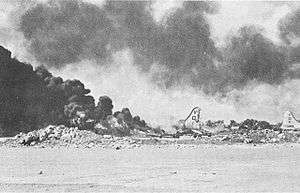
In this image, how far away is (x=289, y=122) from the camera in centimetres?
1933

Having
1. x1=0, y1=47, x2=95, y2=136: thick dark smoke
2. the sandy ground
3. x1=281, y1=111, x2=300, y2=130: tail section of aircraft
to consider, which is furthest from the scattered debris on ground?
the sandy ground

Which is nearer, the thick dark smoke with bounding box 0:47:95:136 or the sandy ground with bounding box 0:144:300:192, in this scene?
the sandy ground with bounding box 0:144:300:192

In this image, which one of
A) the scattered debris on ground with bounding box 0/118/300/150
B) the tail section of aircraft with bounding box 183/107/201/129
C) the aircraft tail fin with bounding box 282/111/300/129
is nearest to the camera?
the scattered debris on ground with bounding box 0/118/300/150

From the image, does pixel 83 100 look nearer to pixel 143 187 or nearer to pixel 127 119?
pixel 127 119

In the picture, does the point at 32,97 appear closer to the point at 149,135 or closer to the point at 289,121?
A: the point at 149,135

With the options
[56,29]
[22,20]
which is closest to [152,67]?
[56,29]

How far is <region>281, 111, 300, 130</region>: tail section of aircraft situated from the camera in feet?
60.9

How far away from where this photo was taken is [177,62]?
60.7 feet

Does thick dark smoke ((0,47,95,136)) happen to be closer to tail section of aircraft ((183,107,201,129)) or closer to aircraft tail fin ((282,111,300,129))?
tail section of aircraft ((183,107,201,129))

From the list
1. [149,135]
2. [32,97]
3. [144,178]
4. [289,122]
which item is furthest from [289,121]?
[144,178]

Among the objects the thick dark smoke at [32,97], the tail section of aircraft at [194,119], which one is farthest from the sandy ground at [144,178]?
the thick dark smoke at [32,97]

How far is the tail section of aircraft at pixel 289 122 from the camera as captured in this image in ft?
60.9

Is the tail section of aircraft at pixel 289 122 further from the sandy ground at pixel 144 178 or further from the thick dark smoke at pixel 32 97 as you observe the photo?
the sandy ground at pixel 144 178

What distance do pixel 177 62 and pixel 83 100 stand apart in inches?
245
